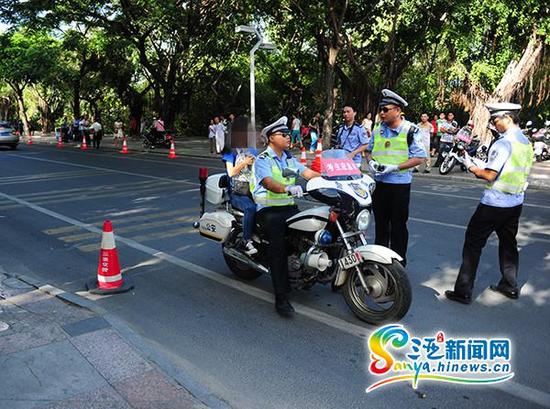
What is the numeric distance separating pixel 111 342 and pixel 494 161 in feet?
11.9

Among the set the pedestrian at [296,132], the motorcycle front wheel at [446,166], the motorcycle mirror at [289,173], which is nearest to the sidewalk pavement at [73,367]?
the motorcycle mirror at [289,173]

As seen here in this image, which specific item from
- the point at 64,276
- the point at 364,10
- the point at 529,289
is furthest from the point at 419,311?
the point at 364,10

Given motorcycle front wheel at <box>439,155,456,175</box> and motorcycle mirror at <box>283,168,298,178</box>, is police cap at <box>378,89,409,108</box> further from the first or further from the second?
motorcycle front wheel at <box>439,155,456,175</box>

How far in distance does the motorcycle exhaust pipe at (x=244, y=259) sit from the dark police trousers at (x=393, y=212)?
1.46m

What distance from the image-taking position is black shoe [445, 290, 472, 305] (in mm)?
4844

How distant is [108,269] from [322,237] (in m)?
2.27

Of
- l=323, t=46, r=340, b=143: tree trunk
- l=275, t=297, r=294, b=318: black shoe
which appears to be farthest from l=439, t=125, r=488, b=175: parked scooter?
l=275, t=297, r=294, b=318: black shoe

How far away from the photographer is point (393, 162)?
5.36 meters

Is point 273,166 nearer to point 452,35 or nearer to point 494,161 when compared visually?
point 494,161

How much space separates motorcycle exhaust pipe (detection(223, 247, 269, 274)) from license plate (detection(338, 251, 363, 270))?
88 centimetres

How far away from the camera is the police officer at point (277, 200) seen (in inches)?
179

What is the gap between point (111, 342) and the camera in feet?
12.7

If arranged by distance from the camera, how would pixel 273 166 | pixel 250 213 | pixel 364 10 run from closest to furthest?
pixel 273 166, pixel 250 213, pixel 364 10

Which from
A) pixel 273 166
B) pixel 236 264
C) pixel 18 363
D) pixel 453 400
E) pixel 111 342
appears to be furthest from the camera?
pixel 236 264
